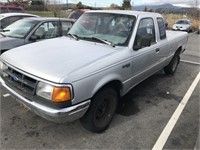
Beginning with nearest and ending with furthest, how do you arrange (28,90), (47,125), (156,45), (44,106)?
1. (44,106)
2. (28,90)
3. (47,125)
4. (156,45)

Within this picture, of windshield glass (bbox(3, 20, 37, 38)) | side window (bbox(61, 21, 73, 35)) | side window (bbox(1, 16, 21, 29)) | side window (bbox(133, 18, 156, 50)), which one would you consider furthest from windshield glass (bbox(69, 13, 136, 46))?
side window (bbox(1, 16, 21, 29))

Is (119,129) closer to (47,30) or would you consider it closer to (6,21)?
(47,30)

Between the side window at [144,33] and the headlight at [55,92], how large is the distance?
5.48ft

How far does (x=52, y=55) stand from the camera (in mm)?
3248

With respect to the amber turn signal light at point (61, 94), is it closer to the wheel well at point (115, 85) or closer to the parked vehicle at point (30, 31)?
the wheel well at point (115, 85)

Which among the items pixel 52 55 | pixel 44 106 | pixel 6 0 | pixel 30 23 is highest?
pixel 6 0

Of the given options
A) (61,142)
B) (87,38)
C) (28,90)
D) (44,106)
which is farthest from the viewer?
(87,38)

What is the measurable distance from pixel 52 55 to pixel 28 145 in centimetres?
136

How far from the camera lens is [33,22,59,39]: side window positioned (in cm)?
634

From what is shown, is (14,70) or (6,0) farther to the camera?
(6,0)

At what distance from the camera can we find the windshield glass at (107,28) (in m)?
3.80

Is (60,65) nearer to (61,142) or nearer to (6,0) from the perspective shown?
(61,142)

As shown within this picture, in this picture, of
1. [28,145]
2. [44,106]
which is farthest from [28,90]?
[28,145]

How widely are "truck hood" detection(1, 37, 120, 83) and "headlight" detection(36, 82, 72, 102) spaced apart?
0.10 meters
